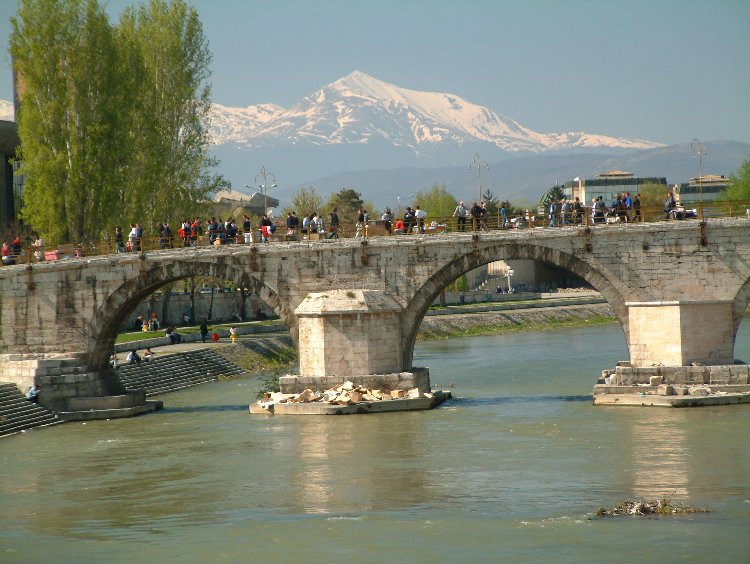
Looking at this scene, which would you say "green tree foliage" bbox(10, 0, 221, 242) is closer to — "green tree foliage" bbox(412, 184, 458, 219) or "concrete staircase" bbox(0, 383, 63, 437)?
"concrete staircase" bbox(0, 383, 63, 437)

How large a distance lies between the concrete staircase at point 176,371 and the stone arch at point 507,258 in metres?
12.8

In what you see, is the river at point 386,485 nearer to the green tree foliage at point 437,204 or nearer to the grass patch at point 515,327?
the grass patch at point 515,327

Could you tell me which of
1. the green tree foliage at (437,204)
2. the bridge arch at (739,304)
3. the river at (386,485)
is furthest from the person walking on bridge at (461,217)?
the green tree foliage at (437,204)

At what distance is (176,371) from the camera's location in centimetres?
4925

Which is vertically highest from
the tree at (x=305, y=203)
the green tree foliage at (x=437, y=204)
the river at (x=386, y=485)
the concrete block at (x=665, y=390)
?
the green tree foliage at (x=437, y=204)

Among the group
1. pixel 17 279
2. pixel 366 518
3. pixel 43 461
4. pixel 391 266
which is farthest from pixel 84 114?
pixel 366 518

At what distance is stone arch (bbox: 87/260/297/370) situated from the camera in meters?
39.4

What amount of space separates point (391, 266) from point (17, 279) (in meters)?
13.1

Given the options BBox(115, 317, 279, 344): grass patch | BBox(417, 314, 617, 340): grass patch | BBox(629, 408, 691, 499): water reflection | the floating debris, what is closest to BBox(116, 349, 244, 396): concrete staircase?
BBox(115, 317, 279, 344): grass patch

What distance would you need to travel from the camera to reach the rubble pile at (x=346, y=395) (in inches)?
1439

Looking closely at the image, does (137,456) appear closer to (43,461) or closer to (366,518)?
(43,461)

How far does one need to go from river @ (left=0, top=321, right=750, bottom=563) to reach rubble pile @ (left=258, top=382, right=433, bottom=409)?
0.98 meters

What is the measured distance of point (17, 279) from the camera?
40.6 m

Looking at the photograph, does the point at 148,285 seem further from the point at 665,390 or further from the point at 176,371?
the point at 665,390
